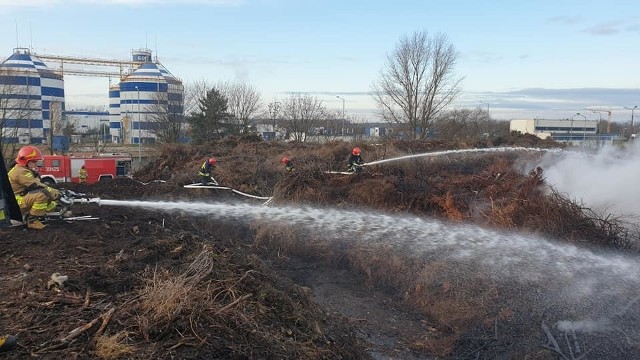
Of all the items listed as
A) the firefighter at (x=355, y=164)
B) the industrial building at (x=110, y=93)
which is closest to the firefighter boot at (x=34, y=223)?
the firefighter at (x=355, y=164)

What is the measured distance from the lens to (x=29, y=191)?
7.49 metres

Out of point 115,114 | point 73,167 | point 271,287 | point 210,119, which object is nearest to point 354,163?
point 271,287

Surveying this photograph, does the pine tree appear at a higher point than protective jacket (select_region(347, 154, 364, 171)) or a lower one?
higher

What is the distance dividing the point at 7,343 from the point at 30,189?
4.44m

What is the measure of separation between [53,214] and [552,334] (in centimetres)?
821

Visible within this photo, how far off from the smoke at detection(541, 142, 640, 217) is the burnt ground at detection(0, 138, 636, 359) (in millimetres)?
1053

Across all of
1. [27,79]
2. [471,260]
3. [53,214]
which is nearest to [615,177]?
[471,260]

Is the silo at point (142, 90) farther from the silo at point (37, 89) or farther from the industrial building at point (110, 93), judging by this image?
the silo at point (37, 89)

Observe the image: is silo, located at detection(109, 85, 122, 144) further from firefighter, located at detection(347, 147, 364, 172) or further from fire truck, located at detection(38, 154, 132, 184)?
firefighter, located at detection(347, 147, 364, 172)

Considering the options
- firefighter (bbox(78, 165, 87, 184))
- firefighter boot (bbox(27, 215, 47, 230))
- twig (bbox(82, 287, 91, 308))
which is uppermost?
firefighter boot (bbox(27, 215, 47, 230))

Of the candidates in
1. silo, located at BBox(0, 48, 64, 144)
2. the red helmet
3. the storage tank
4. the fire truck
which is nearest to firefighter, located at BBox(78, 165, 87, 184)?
the fire truck

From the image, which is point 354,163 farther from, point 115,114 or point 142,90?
point 115,114

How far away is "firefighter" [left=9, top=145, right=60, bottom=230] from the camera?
7.38m

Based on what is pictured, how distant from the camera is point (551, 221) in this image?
9.54 metres
